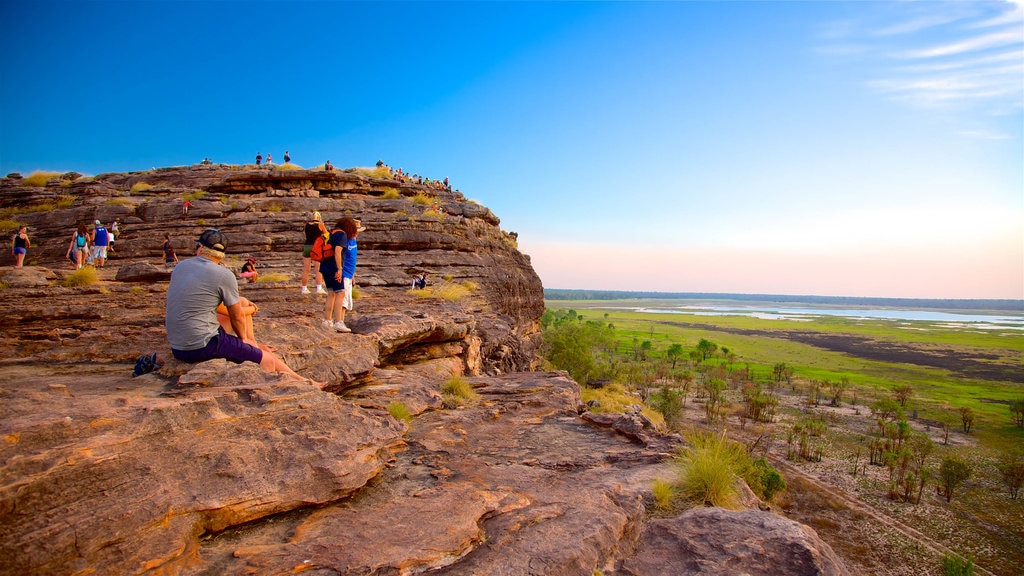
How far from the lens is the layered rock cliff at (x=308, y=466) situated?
373cm

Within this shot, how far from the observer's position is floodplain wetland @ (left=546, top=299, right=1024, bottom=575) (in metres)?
30.0

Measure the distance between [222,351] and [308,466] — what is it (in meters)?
2.21

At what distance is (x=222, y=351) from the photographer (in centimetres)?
601

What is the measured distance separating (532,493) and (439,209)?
21223 mm

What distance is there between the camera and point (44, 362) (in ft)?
22.2

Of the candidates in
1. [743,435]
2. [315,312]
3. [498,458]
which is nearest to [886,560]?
[743,435]

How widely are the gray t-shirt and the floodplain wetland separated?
21.4 m

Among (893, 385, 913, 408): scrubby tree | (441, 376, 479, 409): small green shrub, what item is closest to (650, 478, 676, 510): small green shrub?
(441, 376, 479, 409): small green shrub

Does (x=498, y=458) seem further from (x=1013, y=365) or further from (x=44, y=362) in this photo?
(x=1013, y=365)

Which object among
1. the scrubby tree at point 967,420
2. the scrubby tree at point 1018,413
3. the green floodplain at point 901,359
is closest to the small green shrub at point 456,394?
the green floodplain at point 901,359

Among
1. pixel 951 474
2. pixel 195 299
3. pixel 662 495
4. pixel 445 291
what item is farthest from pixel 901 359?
pixel 195 299

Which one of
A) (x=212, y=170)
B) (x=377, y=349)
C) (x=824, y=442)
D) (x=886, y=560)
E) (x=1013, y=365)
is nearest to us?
(x=377, y=349)

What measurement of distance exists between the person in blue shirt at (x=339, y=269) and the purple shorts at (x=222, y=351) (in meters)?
3.16

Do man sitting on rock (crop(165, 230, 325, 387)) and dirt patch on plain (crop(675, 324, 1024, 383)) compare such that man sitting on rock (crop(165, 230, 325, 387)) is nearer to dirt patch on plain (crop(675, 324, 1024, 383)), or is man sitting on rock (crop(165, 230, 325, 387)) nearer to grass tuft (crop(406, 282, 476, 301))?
grass tuft (crop(406, 282, 476, 301))
